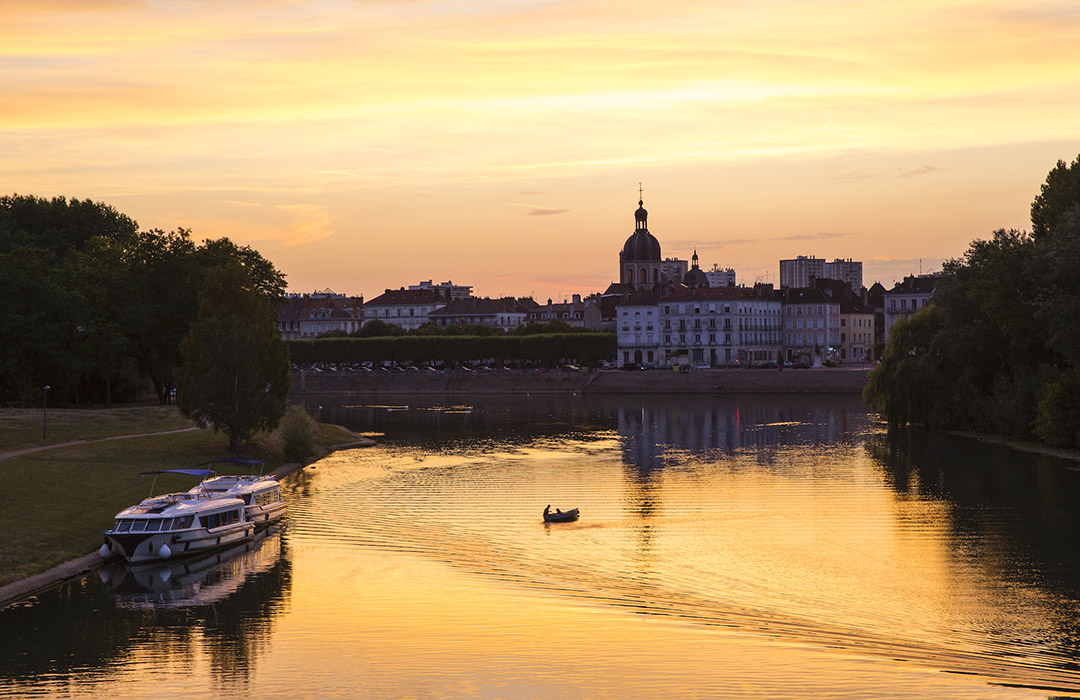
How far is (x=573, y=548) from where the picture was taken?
43.8m

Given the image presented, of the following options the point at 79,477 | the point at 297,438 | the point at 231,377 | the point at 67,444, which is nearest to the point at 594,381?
the point at 297,438

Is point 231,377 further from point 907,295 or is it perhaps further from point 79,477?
point 907,295

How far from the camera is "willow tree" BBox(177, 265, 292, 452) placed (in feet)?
221

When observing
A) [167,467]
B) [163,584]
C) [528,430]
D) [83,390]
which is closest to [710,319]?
[528,430]

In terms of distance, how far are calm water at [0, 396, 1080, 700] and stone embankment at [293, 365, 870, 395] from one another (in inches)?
3373

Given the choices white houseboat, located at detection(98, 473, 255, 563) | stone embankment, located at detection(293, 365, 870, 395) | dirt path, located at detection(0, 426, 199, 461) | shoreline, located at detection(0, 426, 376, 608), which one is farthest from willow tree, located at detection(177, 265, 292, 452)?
stone embankment, located at detection(293, 365, 870, 395)

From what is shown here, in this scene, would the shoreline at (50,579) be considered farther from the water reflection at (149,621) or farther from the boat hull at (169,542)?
the boat hull at (169,542)

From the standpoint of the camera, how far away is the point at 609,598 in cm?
3562

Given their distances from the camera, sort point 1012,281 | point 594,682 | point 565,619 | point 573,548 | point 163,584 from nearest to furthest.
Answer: point 594,682 → point 565,619 → point 163,584 → point 573,548 → point 1012,281

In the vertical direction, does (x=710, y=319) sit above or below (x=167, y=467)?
above

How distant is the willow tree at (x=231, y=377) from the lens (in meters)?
67.4

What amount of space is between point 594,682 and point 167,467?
39.9 meters

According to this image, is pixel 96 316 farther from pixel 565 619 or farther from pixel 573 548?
pixel 565 619

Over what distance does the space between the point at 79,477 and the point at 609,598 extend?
2923 cm
